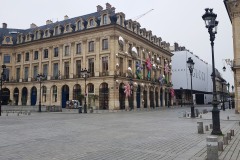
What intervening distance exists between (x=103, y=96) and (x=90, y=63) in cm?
685

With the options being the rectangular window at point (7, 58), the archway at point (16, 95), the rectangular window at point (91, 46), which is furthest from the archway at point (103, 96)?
the rectangular window at point (7, 58)

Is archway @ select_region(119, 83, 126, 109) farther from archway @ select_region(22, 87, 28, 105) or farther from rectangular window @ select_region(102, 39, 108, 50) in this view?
archway @ select_region(22, 87, 28, 105)

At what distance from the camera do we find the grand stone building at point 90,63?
4472 cm

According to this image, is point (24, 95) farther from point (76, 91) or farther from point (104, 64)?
point (104, 64)

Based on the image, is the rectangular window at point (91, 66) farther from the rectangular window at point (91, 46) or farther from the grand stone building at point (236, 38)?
the grand stone building at point (236, 38)

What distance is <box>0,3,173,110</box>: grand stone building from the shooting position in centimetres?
4472

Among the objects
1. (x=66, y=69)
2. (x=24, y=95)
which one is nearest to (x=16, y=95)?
(x=24, y=95)

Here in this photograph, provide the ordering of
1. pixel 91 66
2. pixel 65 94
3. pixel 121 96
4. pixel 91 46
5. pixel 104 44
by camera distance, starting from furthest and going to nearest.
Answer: pixel 65 94 → pixel 91 46 → pixel 91 66 → pixel 121 96 → pixel 104 44

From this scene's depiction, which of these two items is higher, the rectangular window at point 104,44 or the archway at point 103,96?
the rectangular window at point 104,44

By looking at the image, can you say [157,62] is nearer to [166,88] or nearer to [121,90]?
[166,88]

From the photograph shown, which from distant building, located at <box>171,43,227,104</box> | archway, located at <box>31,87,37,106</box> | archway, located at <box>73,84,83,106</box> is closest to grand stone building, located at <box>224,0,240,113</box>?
archway, located at <box>73,84,83,106</box>

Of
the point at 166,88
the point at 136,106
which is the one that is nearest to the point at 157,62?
the point at 166,88

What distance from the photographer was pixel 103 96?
44.7 metres

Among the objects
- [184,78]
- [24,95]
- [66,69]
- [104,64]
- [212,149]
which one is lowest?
[212,149]
